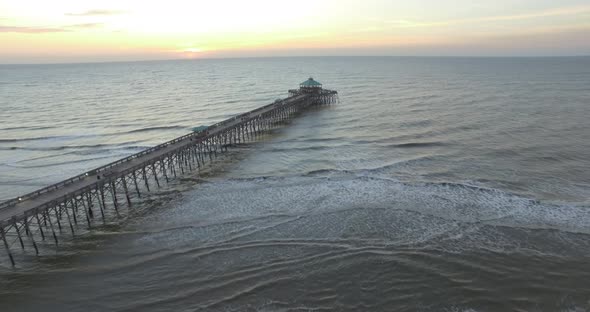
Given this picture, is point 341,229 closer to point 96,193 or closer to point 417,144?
point 96,193

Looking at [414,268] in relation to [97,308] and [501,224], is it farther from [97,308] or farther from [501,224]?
[97,308]

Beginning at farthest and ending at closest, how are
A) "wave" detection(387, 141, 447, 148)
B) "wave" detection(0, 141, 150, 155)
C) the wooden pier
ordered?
"wave" detection(0, 141, 150, 155) < "wave" detection(387, 141, 447, 148) < the wooden pier

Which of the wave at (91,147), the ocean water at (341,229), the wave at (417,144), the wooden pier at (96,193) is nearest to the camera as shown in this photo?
the ocean water at (341,229)

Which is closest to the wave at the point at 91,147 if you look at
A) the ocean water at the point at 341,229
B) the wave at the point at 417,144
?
the ocean water at the point at 341,229

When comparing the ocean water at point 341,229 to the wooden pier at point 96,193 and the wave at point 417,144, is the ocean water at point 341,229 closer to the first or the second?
the wave at point 417,144

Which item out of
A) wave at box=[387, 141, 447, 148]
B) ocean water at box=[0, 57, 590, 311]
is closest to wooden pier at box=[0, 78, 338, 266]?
ocean water at box=[0, 57, 590, 311]

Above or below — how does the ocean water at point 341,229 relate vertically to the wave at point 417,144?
below

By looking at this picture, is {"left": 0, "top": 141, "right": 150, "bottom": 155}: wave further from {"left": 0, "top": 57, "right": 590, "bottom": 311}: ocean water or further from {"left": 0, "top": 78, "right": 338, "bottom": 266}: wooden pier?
{"left": 0, "top": 78, "right": 338, "bottom": 266}: wooden pier

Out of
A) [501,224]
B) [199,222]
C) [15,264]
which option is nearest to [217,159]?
[199,222]

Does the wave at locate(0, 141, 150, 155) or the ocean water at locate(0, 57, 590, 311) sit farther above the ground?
the wave at locate(0, 141, 150, 155)
